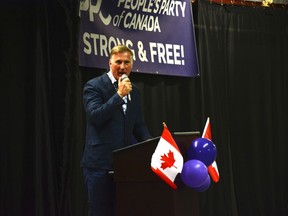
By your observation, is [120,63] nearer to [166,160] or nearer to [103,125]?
[103,125]

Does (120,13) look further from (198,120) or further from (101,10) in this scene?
(198,120)

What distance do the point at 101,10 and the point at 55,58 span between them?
633 mm

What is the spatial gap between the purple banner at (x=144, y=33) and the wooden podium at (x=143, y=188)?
170 centimetres

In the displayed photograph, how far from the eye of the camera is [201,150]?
2.81 meters

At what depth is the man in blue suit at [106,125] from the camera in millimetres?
2812

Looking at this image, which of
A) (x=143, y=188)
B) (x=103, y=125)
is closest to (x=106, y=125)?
(x=103, y=125)

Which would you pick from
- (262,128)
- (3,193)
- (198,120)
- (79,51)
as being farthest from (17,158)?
(262,128)

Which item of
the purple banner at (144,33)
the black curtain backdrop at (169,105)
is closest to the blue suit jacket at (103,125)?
the black curtain backdrop at (169,105)

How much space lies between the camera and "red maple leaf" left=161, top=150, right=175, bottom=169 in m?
2.61

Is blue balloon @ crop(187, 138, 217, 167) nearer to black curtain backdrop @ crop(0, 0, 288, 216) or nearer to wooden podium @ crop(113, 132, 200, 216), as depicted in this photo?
wooden podium @ crop(113, 132, 200, 216)

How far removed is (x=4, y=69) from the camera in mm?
3828

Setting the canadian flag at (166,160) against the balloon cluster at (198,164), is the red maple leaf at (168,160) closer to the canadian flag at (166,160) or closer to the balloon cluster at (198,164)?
the canadian flag at (166,160)

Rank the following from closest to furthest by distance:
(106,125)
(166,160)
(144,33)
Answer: (166,160) < (106,125) < (144,33)

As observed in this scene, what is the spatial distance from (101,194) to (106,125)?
1.21 feet
